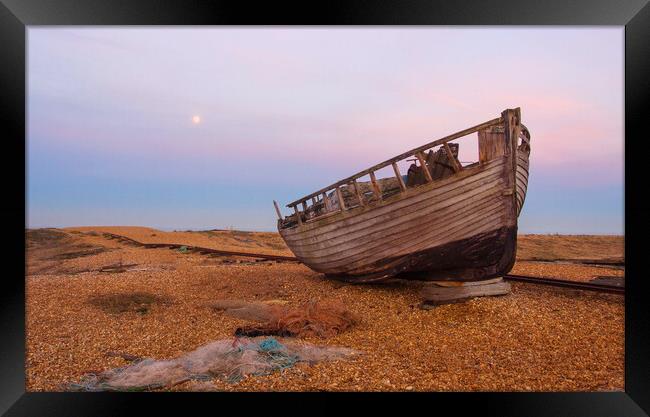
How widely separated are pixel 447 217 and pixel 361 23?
3.89 metres

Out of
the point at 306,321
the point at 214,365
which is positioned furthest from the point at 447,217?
the point at 214,365

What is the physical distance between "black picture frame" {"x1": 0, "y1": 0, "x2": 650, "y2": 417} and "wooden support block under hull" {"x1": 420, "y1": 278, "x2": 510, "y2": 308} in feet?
9.30

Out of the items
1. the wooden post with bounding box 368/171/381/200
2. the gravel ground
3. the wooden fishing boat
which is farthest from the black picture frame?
the wooden post with bounding box 368/171/381/200

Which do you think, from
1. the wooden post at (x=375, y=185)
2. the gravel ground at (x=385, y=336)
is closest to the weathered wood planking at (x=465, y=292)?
→ the gravel ground at (x=385, y=336)

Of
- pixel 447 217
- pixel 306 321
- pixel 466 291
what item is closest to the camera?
pixel 306 321

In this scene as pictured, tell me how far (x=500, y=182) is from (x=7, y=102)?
7.59 m

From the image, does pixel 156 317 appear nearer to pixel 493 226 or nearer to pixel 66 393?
pixel 66 393

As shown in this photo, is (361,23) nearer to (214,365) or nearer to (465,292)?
(214,365)

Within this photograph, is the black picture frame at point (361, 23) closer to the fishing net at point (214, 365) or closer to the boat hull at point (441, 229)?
the fishing net at point (214, 365)

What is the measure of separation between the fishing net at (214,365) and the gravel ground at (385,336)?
0.49 feet

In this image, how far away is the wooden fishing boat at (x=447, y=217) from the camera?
24.8 ft

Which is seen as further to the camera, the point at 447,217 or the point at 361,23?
the point at 447,217

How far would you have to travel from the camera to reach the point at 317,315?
717cm

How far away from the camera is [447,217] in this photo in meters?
7.71
